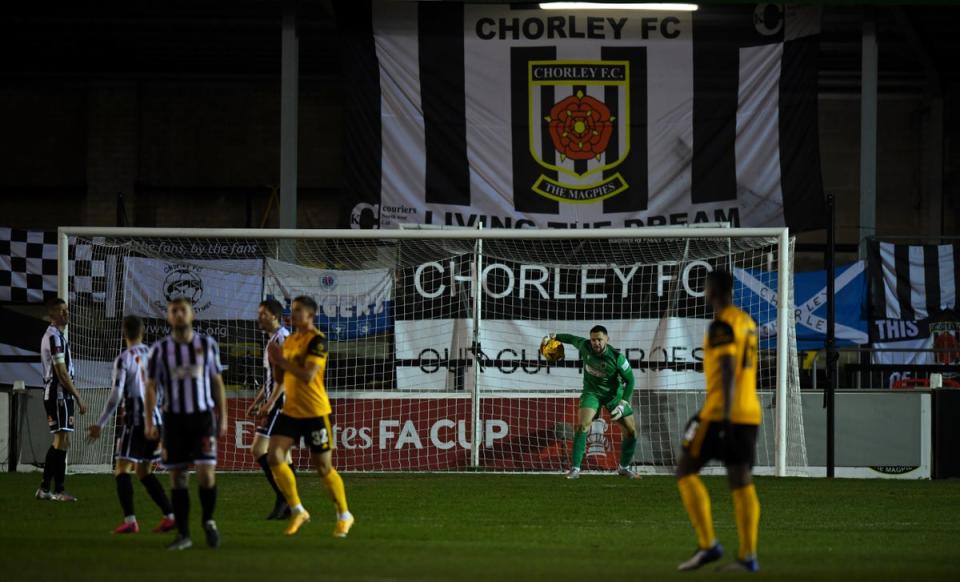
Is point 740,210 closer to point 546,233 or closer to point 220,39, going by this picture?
point 546,233

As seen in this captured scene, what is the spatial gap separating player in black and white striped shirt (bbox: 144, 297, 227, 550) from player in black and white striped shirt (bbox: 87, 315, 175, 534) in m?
1.21

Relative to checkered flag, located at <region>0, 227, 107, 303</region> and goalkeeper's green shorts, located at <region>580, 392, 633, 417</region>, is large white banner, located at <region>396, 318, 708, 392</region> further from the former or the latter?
checkered flag, located at <region>0, 227, 107, 303</region>

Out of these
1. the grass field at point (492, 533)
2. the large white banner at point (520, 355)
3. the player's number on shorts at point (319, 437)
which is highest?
the large white banner at point (520, 355)

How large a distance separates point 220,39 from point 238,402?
33.7 ft

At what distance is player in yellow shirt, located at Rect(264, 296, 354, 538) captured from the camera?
9859 mm

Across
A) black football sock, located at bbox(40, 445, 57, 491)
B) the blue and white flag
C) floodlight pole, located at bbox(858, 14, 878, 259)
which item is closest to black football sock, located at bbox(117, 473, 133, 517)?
black football sock, located at bbox(40, 445, 57, 491)

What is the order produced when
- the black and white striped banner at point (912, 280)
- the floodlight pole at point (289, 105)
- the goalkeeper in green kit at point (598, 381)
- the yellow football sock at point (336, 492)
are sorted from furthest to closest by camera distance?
the floodlight pole at point (289, 105) < the black and white striped banner at point (912, 280) < the goalkeeper in green kit at point (598, 381) < the yellow football sock at point (336, 492)

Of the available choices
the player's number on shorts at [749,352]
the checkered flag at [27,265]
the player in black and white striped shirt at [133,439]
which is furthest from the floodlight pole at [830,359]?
the checkered flag at [27,265]

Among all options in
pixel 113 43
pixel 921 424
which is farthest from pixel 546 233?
pixel 113 43

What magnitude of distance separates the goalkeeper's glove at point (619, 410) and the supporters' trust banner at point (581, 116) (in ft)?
13.8

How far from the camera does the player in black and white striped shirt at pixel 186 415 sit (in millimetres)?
9000

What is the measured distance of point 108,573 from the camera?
25.2 feet

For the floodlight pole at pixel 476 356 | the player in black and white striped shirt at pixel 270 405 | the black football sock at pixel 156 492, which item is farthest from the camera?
the floodlight pole at pixel 476 356

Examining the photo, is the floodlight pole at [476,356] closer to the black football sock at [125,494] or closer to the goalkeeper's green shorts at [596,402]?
the goalkeeper's green shorts at [596,402]
